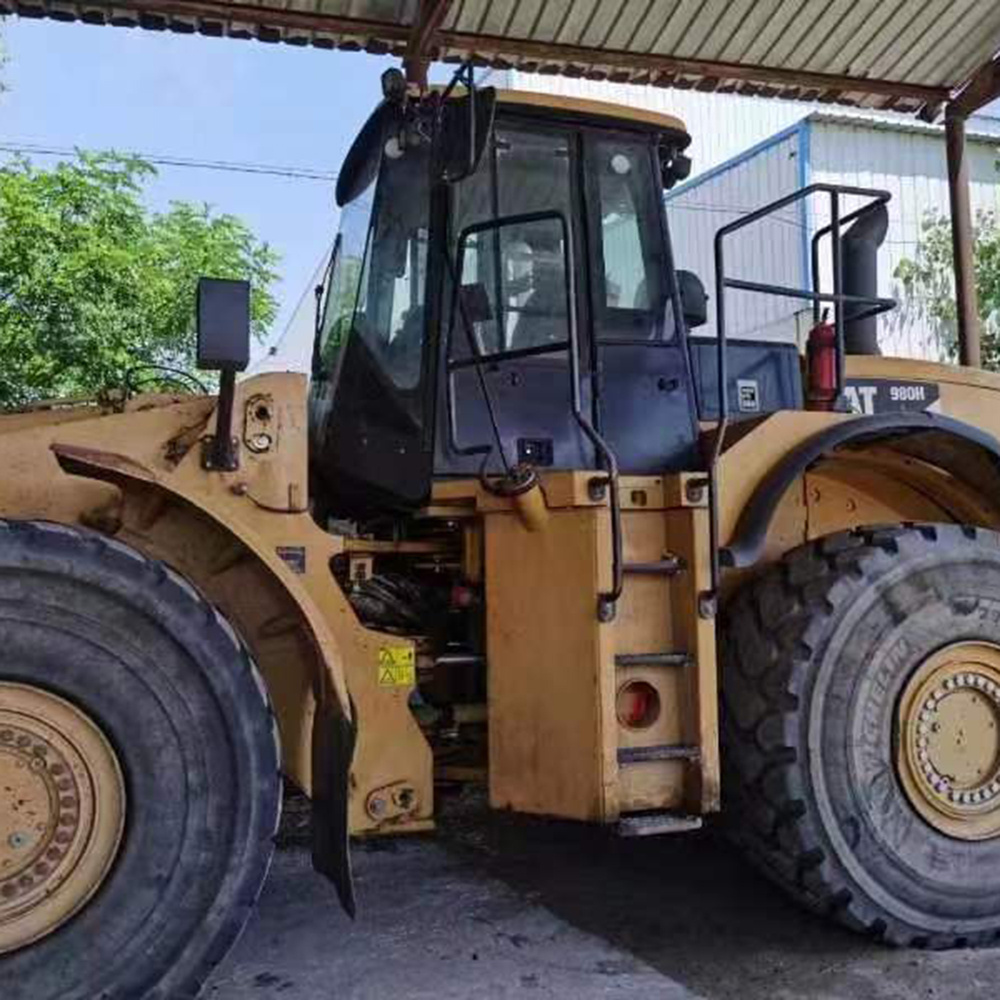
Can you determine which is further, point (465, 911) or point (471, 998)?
point (465, 911)

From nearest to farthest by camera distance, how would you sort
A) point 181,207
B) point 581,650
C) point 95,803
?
point 95,803, point 581,650, point 181,207

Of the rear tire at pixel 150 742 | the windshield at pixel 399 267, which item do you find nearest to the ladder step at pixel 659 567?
the windshield at pixel 399 267

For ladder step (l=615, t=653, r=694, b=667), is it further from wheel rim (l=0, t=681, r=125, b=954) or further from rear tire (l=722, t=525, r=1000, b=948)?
wheel rim (l=0, t=681, r=125, b=954)

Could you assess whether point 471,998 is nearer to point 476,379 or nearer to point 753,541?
point 753,541

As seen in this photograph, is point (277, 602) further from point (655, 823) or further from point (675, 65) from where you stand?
point (675, 65)

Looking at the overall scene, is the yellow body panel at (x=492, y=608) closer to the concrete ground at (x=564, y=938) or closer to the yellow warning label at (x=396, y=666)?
the yellow warning label at (x=396, y=666)

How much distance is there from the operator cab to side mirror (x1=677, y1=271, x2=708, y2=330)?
14 centimetres

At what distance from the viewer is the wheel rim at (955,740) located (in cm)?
388

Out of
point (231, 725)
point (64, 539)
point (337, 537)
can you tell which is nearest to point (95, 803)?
point (231, 725)

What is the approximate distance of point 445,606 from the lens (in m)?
4.04

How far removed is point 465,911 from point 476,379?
1.96 metres

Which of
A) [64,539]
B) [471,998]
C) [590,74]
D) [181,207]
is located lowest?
[471,998]

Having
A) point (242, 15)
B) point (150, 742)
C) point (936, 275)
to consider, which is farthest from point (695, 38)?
point (936, 275)

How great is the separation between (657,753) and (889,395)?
1922 mm
